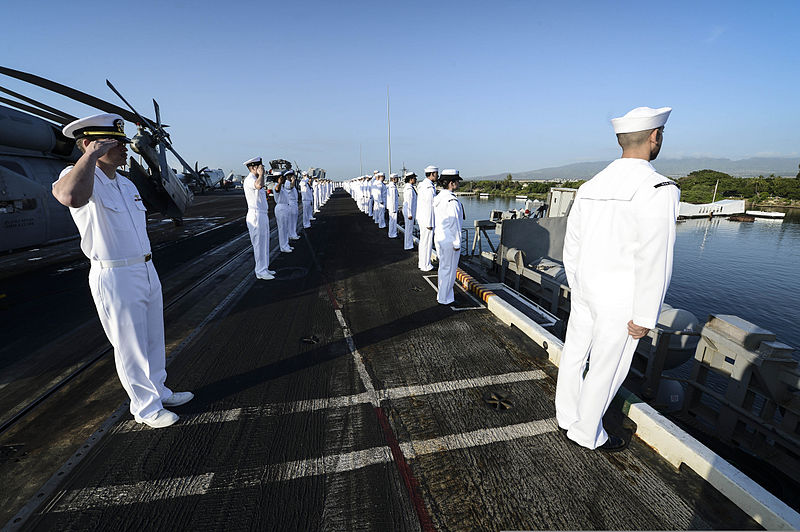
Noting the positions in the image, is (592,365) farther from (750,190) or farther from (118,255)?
(750,190)

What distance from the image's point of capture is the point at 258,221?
779cm

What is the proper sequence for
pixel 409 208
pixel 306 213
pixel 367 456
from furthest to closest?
1. pixel 306 213
2. pixel 409 208
3. pixel 367 456

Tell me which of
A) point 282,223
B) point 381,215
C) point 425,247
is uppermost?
point 282,223

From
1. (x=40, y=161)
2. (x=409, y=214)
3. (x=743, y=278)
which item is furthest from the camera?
(x=743, y=278)

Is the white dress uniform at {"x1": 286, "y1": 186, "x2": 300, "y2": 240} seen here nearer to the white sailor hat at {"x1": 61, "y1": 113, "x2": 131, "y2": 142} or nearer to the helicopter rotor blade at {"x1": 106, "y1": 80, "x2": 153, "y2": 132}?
the helicopter rotor blade at {"x1": 106, "y1": 80, "x2": 153, "y2": 132}

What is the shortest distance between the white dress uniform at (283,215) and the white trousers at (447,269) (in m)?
A: 6.48

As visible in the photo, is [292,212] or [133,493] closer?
Answer: [133,493]

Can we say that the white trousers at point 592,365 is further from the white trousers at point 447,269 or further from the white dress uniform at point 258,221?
the white dress uniform at point 258,221

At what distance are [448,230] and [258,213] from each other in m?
4.68

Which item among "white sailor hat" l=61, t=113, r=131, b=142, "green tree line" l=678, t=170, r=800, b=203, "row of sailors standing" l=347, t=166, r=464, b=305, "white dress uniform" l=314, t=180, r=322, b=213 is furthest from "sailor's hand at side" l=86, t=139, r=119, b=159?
"green tree line" l=678, t=170, r=800, b=203

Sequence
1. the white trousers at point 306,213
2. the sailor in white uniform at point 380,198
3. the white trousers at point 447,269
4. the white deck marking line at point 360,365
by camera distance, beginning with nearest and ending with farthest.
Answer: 1. the white deck marking line at point 360,365
2. the white trousers at point 447,269
3. the white trousers at point 306,213
4. the sailor in white uniform at point 380,198

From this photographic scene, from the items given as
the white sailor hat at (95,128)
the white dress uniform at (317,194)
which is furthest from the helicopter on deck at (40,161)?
the white dress uniform at (317,194)

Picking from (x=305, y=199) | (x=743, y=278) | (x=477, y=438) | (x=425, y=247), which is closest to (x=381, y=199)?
(x=305, y=199)

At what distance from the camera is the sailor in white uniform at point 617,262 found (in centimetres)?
219
